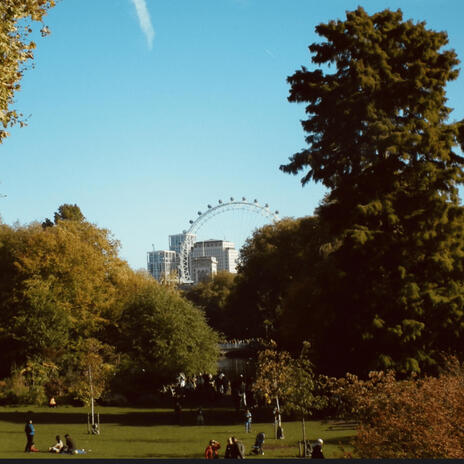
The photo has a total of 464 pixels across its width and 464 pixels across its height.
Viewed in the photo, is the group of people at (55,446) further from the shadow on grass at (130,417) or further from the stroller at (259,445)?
the shadow on grass at (130,417)

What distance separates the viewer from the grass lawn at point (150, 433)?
72.0 feet

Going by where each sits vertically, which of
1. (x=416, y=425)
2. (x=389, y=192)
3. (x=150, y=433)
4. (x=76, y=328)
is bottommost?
(x=150, y=433)

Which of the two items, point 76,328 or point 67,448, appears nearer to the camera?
point 67,448

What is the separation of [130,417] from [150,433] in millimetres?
6314

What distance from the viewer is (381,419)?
14.2 metres

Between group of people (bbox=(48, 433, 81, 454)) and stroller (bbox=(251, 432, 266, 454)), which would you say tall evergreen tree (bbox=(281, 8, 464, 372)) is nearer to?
stroller (bbox=(251, 432, 266, 454))

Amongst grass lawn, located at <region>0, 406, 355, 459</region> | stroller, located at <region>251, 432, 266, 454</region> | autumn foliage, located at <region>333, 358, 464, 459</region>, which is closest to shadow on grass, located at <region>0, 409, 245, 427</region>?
grass lawn, located at <region>0, 406, 355, 459</region>

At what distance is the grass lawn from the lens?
22.0 m

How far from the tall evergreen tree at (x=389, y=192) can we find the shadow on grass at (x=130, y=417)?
717 cm

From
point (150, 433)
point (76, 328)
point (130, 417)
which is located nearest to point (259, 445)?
point (150, 433)

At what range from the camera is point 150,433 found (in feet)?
87.8

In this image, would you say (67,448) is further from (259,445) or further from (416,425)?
(416,425)

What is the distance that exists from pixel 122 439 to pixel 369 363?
9.41 metres

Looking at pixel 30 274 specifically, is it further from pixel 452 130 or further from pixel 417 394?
pixel 417 394
